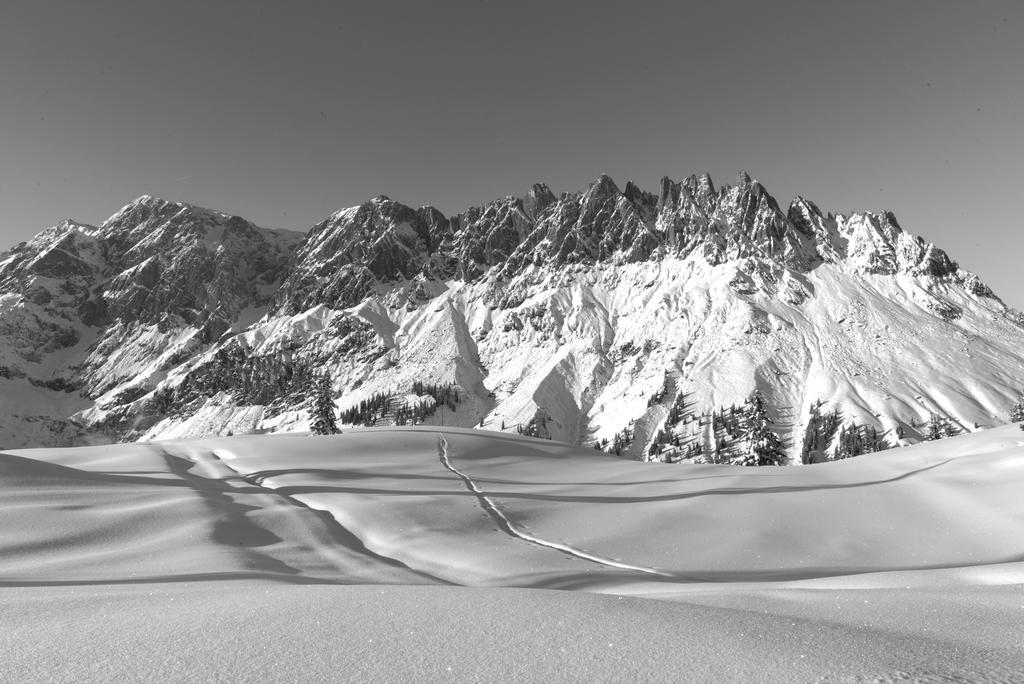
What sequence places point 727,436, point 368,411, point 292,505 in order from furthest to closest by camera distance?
point 368,411
point 727,436
point 292,505

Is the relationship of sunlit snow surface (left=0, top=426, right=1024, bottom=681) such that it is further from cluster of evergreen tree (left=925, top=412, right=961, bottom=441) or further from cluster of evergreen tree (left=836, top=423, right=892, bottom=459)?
cluster of evergreen tree (left=925, top=412, right=961, bottom=441)

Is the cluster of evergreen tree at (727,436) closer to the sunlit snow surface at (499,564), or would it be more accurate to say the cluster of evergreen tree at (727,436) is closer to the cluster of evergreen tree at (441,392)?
the sunlit snow surface at (499,564)

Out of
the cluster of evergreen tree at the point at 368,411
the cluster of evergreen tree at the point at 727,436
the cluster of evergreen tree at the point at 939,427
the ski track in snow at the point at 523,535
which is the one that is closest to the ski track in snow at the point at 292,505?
the ski track in snow at the point at 523,535

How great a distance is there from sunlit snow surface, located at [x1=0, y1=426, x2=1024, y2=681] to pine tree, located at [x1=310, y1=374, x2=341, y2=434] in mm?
23486

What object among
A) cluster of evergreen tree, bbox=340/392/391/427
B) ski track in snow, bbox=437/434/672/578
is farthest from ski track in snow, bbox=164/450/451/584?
cluster of evergreen tree, bbox=340/392/391/427

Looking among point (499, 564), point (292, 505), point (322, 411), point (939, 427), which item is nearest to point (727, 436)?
point (939, 427)

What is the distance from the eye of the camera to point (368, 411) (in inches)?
7170

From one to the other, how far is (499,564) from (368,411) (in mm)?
180217

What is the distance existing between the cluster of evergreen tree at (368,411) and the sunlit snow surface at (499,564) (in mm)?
155439

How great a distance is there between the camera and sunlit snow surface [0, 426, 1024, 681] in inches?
114

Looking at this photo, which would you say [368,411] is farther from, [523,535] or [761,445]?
[523,535]

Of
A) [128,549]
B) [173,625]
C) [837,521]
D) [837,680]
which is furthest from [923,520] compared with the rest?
[128,549]

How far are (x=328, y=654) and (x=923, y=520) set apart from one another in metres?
15.3

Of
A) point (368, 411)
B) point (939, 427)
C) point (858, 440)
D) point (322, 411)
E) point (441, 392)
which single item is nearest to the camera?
point (322, 411)
